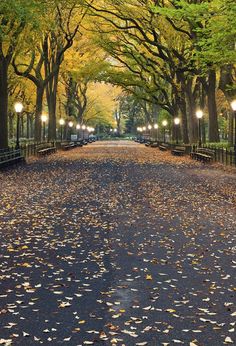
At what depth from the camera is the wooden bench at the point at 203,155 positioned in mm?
37656

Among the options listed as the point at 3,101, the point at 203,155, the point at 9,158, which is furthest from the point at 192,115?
the point at 9,158

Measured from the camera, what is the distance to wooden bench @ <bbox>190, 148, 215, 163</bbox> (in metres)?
37.7

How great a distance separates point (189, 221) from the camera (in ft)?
45.1

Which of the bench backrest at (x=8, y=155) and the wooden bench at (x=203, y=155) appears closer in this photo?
the bench backrest at (x=8, y=155)

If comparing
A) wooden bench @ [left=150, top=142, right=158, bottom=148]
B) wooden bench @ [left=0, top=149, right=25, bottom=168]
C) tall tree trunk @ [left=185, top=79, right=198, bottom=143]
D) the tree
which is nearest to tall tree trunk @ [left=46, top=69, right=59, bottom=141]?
tall tree trunk @ [left=185, top=79, right=198, bottom=143]

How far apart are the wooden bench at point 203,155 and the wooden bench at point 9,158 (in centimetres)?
1219

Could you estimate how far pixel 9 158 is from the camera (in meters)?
35.1

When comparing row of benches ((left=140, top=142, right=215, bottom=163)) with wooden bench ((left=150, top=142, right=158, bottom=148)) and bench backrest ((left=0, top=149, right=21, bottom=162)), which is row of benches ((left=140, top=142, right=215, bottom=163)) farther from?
wooden bench ((left=150, top=142, right=158, bottom=148))

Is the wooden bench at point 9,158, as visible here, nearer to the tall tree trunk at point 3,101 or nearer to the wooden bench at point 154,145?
the tall tree trunk at point 3,101

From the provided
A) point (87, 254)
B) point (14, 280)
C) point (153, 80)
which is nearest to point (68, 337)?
point (14, 280)

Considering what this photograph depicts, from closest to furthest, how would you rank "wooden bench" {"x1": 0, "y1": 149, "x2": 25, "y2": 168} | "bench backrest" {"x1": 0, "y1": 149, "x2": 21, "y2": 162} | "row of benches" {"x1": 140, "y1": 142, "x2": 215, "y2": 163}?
"wooden bench" {"x1": 0, "y1": 149, "x2": 25, "y2": 168}, "bench backrest" {"x1": 0, "y1": 149, "x2": 21, "y2": 162}, "row of benches" {"x1": 140, "y1": 142, "x2": 215, "y2": 163}

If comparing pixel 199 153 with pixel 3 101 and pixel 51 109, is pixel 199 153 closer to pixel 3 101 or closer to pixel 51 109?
pixel 3 101

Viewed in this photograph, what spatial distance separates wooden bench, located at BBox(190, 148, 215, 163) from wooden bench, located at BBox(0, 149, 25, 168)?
40.0 feet

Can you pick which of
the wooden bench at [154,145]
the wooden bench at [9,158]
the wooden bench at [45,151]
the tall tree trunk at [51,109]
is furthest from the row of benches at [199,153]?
the wooden bench at [154,145]
